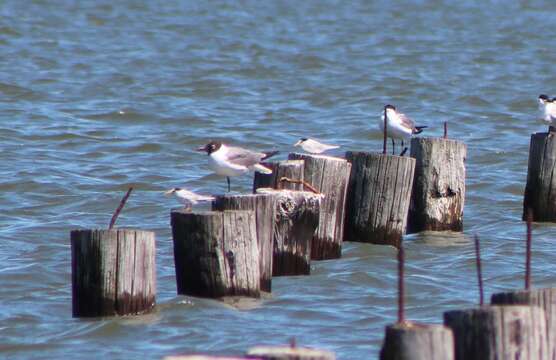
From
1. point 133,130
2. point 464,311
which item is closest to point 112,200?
point 133,130

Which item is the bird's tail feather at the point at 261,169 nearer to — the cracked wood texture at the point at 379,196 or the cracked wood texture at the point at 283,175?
the cracked wood texture at the point at 283,175

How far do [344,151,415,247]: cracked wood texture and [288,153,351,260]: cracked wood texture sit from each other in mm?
329

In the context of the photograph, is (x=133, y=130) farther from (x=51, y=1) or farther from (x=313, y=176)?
(x=51, y=1)

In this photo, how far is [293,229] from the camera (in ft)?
31.2

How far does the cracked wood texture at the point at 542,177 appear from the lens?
37.7 feet

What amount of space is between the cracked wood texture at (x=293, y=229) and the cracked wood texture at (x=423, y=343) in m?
3.86

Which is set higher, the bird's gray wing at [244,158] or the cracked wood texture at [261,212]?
the bird's gray wing at [244,158]

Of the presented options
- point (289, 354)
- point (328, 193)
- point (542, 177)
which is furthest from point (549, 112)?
point (289, 354)

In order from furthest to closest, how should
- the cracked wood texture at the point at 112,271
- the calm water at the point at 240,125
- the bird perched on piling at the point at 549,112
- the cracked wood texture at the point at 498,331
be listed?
1. the bird perched on piling at the point at 549,112
2. the calm water at the point at 240,125
3. the cracked wood texture at the point at 112,271
4. the cracked wood texture at the point at 498,331

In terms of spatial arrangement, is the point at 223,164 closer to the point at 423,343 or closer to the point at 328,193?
the point at 328,193

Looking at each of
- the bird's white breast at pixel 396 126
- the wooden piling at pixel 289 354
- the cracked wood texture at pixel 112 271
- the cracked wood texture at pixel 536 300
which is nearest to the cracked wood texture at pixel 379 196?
the bird's white breast at pixel 396 126

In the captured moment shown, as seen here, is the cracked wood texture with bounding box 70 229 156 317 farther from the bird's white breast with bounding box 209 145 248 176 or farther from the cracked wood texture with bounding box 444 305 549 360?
the cracked wood texture with bounding box 444 305 549 360

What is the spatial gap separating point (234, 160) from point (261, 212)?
1.28 metres

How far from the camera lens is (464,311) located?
562cm
